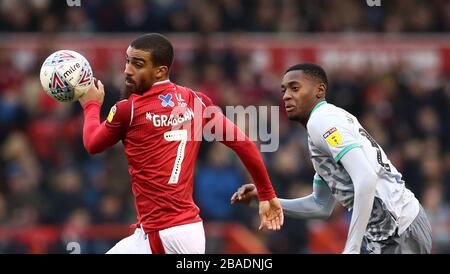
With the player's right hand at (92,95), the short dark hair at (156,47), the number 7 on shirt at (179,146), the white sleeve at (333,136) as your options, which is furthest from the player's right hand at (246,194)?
the player's right hand at (92,95)

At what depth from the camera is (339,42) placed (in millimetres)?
16547

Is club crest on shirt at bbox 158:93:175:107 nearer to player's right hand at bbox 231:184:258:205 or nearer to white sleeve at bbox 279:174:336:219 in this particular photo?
player's right hand at bbox 231:184:258:205

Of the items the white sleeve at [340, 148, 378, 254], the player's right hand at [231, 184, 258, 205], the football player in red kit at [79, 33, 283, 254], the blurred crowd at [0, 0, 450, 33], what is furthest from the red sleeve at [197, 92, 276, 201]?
the blurred crowd at [0, 0, 450, 33]

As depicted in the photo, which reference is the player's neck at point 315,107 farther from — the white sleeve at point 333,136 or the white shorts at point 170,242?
the white shorts at point 170,242

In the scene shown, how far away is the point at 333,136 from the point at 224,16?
32.9 ft

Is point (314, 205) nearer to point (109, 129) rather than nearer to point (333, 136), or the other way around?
point (333, 136)

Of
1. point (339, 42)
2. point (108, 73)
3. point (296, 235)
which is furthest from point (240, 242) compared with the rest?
point (339, 42)

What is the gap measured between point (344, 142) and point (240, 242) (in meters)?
6.06

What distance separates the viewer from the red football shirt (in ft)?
23.9

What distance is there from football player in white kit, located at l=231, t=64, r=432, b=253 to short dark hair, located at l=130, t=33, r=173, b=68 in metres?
0.85

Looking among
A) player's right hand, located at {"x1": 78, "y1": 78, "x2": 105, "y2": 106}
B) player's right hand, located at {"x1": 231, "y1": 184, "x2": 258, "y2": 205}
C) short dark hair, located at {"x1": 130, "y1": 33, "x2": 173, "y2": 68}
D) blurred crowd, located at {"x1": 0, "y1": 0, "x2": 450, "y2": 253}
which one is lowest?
blurred crowd, located at {"x1": 0, "y1": 0, "x2": 450, "y2": 253}

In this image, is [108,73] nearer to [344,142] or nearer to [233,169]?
A: [233,169]

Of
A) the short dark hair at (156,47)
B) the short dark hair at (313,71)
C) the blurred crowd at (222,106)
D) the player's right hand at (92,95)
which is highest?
the short dark hair at (156,47)

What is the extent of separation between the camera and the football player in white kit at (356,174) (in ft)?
22.5
